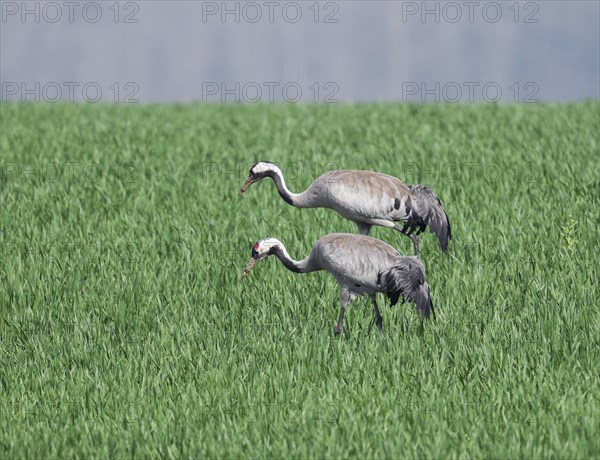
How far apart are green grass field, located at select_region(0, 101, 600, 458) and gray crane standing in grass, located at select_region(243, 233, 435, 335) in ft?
1.25

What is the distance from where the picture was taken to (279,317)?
806 cm

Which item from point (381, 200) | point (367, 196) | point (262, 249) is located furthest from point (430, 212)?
point (262, 249)

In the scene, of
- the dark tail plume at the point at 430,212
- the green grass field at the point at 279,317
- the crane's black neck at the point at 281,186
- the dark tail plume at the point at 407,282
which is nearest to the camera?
the green grass field at the point at 279,317

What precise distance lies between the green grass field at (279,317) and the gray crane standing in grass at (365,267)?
38 cm

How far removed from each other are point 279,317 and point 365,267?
1243mm

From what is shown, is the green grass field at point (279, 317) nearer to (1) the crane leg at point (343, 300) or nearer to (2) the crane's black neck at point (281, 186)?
(1) the crane leg at point (343, 300)

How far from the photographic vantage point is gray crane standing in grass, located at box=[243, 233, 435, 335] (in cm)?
698

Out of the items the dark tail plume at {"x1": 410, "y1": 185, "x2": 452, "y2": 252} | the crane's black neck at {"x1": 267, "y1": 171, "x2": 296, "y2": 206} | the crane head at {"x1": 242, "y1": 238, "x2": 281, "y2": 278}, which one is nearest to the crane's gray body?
the dark tail plume at {"x1": 410, "y1": 185, "x2": 452, "y2": 252}

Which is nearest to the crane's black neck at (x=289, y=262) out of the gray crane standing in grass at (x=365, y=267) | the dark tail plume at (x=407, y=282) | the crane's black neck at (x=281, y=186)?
the gray crane standing in grass at (x=365, y=267)

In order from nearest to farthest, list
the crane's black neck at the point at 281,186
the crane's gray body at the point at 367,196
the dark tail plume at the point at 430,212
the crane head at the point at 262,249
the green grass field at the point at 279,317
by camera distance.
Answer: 1. the green grass field at the point at 279,317
2. the crane head at the point at 262,249
3. the dark tail plume at the point at 430,212
4. the crane's gray body at the point at 367,196
5. the crane's black neck at the point at 281,186

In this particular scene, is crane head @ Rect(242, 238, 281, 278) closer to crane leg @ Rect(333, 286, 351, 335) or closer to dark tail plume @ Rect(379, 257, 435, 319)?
crane leg @ Rect(333, 286, 351, 335)

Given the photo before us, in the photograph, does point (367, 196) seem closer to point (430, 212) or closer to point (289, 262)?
point (430, 212)

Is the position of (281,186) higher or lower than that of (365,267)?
higher

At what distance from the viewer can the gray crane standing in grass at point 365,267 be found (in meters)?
6.98
